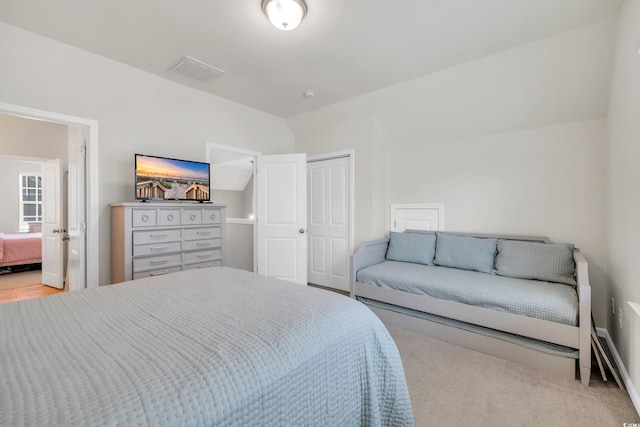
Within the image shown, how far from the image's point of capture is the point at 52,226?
3898 mm

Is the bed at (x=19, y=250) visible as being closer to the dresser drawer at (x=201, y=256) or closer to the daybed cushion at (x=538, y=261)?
the dresser drawer at (x=201, y=256)

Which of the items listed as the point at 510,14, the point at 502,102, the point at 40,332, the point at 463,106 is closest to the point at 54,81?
the point at 40,332

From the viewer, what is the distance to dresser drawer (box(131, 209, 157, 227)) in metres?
2.49

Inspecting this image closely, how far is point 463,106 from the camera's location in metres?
3.00

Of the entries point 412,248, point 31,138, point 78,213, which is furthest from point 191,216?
point 31,138

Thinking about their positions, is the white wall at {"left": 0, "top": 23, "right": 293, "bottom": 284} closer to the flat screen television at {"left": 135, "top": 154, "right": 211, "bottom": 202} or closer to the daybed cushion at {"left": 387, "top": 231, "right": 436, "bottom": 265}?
the flat screen television at {"left": 135, "top": 154, "right": 211, "bottom": 202}

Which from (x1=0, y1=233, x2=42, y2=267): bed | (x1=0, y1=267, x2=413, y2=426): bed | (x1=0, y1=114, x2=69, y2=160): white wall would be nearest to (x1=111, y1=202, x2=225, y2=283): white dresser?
(x1=0, y1=267, x2=413, y2=426): bed

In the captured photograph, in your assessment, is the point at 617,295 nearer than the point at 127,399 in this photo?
No

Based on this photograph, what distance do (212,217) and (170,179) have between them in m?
0.57

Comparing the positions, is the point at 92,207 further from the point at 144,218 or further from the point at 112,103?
the point at 112,103

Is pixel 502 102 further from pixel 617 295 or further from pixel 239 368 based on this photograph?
pixel 239 368

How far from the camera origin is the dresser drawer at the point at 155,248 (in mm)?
2494

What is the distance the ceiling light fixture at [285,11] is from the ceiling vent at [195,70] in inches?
43.3

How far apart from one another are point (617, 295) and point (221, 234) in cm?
355
